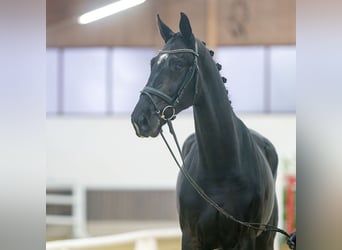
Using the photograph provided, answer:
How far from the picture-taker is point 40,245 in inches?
41.3

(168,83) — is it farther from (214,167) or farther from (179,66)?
(214,167)

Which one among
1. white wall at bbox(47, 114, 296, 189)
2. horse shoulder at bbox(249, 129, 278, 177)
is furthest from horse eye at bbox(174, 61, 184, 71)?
horse shoulder at bbox(249, 129, 278, 177)

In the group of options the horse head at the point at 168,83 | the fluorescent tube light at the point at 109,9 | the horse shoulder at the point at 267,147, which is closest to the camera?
the horse head at the point at 168,83

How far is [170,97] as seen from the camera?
1.05 m

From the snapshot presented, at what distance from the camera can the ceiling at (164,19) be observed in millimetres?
1120

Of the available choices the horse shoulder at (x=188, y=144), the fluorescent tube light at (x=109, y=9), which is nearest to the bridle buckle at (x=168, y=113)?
the horse shoulder at (x=188, y=144)

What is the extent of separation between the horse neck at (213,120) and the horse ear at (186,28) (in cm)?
5

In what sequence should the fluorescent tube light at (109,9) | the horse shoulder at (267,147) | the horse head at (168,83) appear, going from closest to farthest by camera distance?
the horse head at (168,83) < the fluorescent tube light at (109,9) < the horse shoulder at (267,147)

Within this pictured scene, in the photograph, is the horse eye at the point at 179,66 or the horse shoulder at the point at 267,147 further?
the horse shoulder at the point at 267,147

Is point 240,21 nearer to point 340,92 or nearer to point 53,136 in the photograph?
point 340,92

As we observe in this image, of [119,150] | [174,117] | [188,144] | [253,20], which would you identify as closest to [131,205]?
[119,150]

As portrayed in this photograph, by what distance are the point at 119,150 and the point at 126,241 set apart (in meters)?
0.39

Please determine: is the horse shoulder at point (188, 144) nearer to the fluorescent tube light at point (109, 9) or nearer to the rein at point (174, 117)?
the rein at point (174, 117)

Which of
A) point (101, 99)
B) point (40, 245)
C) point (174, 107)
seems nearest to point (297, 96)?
point (174, 107)
